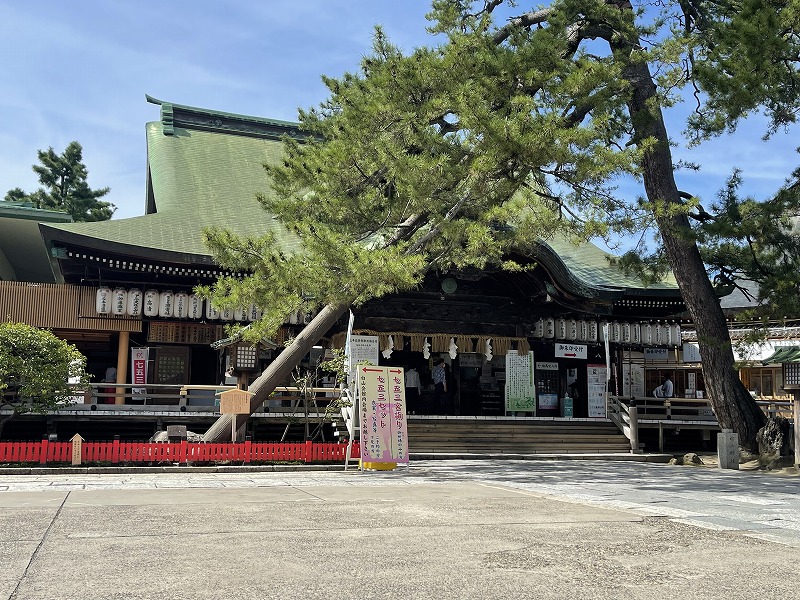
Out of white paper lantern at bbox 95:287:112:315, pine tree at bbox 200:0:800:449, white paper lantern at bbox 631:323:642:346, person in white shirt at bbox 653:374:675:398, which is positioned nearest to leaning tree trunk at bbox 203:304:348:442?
pine tree at bbox 200:0:800:449

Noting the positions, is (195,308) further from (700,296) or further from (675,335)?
(675,335)

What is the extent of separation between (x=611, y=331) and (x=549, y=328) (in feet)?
7.19

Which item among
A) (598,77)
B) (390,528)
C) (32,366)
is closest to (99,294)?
(32,366)

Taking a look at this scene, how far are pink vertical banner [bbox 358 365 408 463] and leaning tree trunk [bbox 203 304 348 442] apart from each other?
201 cm

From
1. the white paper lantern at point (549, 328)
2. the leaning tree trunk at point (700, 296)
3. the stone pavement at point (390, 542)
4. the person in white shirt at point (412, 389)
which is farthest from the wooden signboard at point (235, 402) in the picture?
the white paper lantern at point (549, 328)

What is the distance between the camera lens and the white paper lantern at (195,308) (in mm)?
18734

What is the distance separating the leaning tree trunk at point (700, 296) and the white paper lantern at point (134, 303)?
12453mm

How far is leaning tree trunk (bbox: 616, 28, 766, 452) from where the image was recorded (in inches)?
645

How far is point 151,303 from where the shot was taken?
60.4ft

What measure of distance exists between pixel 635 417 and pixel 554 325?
3.68m

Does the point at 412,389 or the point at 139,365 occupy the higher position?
the point at 139,365

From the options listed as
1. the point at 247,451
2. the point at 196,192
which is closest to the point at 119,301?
the point at 247,451

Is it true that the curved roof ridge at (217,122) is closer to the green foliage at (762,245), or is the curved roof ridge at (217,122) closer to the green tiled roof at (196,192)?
the green tiled roof at (196,192)

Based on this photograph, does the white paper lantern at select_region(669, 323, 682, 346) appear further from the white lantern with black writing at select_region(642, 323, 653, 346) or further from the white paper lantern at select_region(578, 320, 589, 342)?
the white paper lantern at select_region(578, 320, 589, 342)
